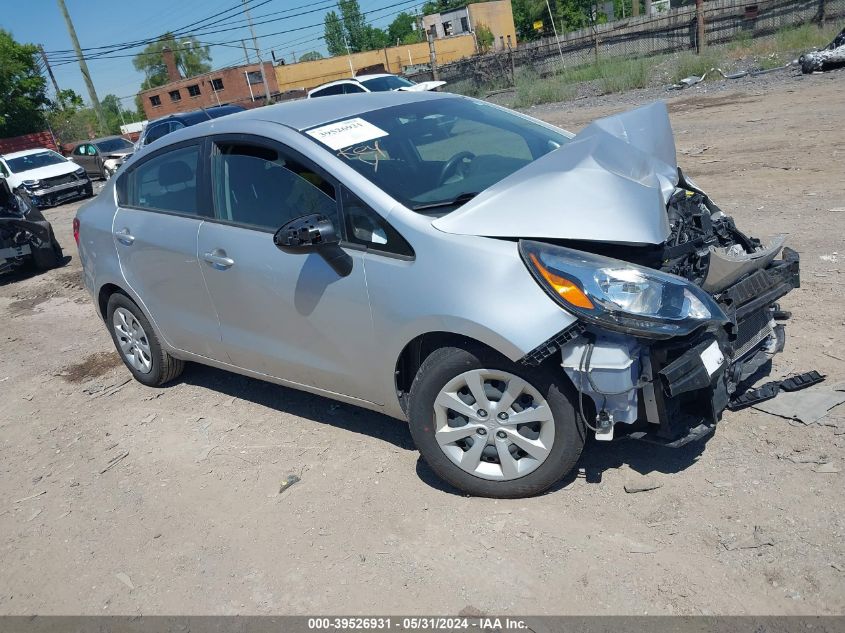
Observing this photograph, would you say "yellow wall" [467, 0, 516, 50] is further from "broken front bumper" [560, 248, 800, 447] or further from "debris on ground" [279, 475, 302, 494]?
"broken front bumper" [560, 248, 800, 447]

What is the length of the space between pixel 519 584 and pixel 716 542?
81 cm

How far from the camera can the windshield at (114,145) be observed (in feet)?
79.4

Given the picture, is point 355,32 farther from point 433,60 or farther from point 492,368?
point 492,368

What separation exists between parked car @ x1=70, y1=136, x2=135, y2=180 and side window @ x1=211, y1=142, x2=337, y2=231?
20.9 meters

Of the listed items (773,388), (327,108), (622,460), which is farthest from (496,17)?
(622,460)

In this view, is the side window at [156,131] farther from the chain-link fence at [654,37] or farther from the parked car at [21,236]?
the chain-link fence at [654,37]

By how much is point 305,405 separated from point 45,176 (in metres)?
18.3

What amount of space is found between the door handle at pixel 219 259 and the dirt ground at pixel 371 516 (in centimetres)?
108

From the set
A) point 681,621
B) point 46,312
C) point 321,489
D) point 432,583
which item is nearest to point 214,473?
point 321,489

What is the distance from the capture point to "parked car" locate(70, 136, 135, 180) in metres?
23.5

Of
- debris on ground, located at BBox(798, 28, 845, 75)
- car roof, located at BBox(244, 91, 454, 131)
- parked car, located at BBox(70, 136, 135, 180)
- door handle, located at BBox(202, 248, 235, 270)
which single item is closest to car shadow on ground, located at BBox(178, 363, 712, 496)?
door handle, located at BBox(202, 248, 235, 270)

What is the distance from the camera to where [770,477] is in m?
3.23

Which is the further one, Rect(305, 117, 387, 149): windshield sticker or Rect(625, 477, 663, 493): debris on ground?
Rect(305, 117, 387, 149): windshield sticker

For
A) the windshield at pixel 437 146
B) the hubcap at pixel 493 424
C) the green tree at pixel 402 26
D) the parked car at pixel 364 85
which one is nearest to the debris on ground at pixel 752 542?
the hubcap at pixel 493 424
